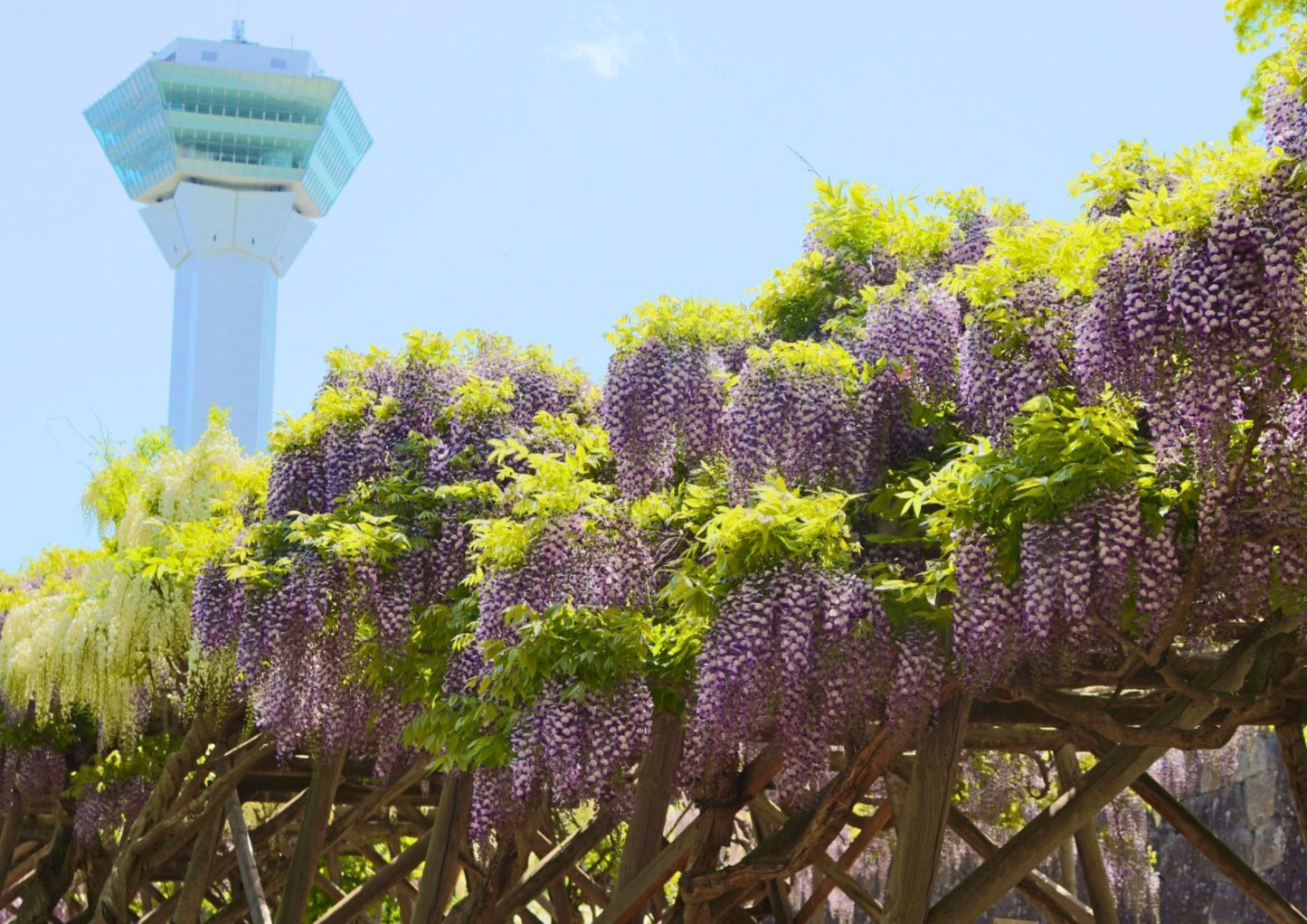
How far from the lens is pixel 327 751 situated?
9.56 m

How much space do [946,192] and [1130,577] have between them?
2.64 m

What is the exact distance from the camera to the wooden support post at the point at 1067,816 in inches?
261

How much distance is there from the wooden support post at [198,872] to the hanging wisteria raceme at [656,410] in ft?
18.1

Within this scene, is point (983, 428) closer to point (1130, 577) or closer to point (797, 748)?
point (1130, 577)

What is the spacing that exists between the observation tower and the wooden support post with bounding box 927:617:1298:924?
63886mm

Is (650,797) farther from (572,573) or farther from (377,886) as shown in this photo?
(377,886)

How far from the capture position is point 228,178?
70.4m

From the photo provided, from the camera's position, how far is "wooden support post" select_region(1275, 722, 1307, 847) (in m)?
7.29

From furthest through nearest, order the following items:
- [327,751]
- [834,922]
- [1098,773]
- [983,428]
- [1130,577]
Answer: [834,922], [327,751], [1098,773], [983,428], [1130,577]

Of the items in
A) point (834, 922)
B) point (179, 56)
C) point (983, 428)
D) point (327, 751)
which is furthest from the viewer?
point (179, 56)

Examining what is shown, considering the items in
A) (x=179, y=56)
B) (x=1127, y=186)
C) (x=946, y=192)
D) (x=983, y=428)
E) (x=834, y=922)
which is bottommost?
(x=834, y=922)

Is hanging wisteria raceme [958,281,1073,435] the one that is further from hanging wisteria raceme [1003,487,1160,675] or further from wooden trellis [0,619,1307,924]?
wooden trellis [0,619,1307,924]

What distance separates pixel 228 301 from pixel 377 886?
67258 mm

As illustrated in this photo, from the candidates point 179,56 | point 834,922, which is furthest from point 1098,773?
point 179,56
